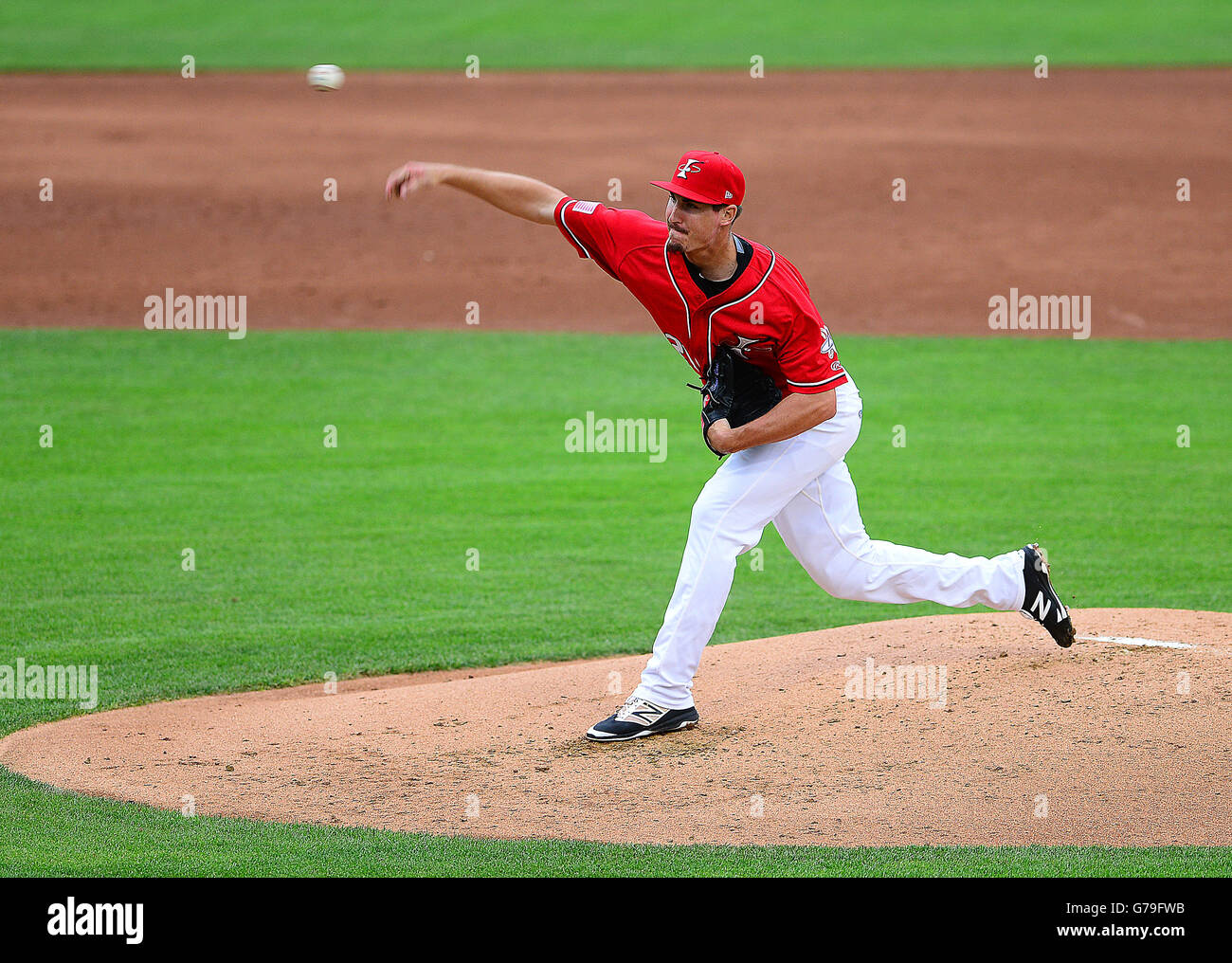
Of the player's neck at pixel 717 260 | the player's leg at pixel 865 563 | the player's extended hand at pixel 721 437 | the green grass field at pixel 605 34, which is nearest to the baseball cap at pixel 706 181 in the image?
the player's neck at pixel 717 260

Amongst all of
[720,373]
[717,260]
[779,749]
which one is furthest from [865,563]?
[717,260]

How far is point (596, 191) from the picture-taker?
21.3 metres

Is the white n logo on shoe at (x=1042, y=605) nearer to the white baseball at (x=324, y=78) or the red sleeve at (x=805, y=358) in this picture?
the red sleeve at (x=805, y=358)

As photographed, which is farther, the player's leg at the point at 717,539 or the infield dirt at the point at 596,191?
the infield dirt at the point at 596,191

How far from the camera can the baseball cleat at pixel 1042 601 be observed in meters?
6.45

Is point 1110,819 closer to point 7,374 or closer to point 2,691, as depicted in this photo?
point 2,691

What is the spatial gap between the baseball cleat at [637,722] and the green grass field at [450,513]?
104cm

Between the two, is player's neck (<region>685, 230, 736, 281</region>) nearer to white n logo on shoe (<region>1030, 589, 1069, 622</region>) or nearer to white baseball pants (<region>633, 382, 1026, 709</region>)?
white baseball pants (<region>633, 382, 1026, 709</region>)

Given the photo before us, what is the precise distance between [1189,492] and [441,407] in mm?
6138

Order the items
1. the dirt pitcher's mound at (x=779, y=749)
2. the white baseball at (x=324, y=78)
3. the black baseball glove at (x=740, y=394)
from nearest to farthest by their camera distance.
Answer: the dirt pitcher's mound at (x=779, y=749) → the black baseball glove at (x=740, y=394) → the white baseball at (x=324, y=78)

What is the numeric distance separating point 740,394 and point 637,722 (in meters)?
1.31

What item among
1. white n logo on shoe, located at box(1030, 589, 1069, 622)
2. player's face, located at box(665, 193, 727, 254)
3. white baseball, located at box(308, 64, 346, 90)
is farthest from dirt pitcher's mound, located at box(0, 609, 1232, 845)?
white baseball, located at box(308, 64, 346, 90)

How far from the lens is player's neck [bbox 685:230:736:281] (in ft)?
19.0

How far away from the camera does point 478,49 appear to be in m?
32.7
